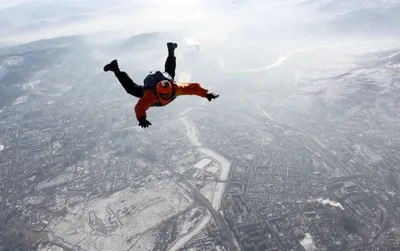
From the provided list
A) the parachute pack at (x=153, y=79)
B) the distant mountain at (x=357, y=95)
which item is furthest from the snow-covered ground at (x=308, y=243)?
the distant mountain at (x=357, y=95)

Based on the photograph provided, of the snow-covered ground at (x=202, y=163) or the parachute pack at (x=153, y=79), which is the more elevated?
the parachute pack at (x=153, y=79)

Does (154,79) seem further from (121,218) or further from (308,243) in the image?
(121,218)

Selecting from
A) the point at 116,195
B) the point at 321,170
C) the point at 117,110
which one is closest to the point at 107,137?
the point at 117,110

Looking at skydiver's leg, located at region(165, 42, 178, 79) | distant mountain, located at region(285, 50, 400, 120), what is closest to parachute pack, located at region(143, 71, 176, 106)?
skydiver's leg, located at region(165, 42, 178, 79)

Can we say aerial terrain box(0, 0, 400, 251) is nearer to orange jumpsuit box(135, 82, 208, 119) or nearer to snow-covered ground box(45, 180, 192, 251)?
snow-covered ground box(45, 180, 192, 251)

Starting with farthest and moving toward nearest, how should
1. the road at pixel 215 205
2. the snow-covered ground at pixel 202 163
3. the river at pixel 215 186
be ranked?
the snow-covered ground at pixel 202 163, the river at pixel 215 186, the road at pixel 215 205

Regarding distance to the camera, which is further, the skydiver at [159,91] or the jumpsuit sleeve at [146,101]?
the jumpsuit sleeve at [146,101]

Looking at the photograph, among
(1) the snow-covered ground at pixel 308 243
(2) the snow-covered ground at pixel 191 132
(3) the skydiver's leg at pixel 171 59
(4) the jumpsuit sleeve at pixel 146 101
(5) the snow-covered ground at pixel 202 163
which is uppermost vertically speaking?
(3) the skydiver's leg at pixel 171 59

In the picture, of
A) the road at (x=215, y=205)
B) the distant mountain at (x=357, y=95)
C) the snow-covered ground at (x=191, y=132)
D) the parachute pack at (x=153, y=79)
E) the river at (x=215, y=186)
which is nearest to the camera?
the parachute pack at (x=153, y=79)

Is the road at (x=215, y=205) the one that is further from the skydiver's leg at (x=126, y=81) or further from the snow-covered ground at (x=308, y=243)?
the skydiver's leg at (x=126, y=81)
